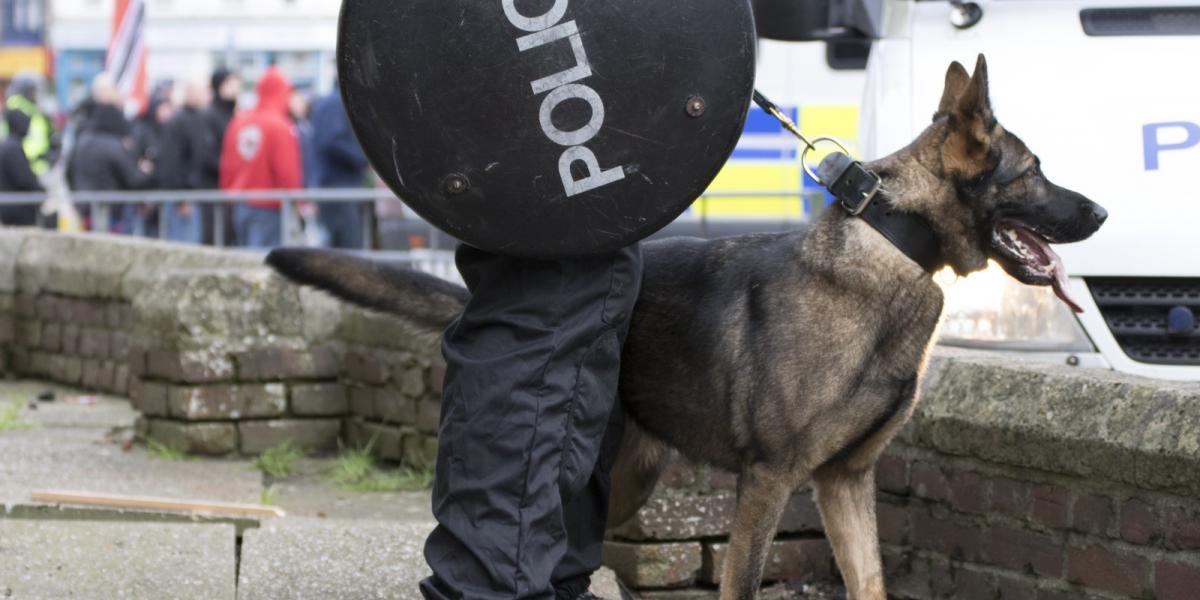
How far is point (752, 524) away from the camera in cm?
365

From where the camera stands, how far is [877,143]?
16.8ft

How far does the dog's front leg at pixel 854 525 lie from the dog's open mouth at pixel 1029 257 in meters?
0.56

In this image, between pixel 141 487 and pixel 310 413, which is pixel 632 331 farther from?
pixel 310 413

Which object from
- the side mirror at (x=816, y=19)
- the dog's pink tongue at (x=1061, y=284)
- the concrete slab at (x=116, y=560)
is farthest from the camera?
the side mirror at (x=816, y=19)

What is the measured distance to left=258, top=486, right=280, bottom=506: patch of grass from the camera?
227 inches

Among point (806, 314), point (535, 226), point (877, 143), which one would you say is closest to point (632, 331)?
point (806, 314)

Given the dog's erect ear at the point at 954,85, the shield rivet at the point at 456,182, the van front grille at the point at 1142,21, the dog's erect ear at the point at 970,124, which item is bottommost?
the shield rivet at the point at 456,182

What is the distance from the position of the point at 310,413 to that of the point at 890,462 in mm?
2983

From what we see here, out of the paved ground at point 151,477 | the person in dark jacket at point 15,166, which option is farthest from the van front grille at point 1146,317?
the person in dark jacket at point 15,166

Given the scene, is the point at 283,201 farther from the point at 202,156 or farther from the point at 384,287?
the point at 384,287

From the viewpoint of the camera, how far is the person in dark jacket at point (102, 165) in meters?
15.3

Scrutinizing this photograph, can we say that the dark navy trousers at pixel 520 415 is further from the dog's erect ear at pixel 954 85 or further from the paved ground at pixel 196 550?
the paved ground at pixel 196 550

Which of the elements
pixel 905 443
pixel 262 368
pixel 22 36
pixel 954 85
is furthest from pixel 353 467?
pixel 22 36

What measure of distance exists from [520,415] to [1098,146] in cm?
213
